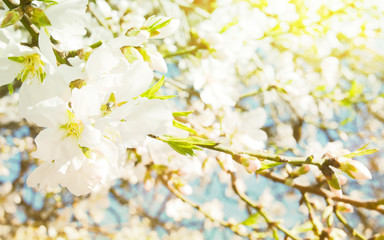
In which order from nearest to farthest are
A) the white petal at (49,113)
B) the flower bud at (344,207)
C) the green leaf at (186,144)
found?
the white petal at (49,113)
the green leaf at (186,144)
the flower bud at (344,207)

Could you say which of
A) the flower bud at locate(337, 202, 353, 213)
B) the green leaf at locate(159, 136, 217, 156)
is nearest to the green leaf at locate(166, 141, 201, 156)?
the green leaf at locate(159, 136, 217, 156)

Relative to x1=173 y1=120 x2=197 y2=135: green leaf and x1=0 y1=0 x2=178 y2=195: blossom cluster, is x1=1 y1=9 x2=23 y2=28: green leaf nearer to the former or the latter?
x1=0 y1=0 x2=178 y2=195: blossom cluster

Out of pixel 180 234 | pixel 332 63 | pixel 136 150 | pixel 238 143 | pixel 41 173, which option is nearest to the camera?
pixel 41 173

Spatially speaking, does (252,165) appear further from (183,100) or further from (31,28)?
(183,100)

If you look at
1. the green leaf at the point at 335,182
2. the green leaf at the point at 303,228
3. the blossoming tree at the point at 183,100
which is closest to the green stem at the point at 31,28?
the blossoming tree at the point at 183,100

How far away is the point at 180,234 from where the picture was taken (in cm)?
443

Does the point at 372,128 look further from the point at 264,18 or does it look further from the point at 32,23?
the point at 32,23

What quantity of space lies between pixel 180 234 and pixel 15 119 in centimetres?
Result: 247

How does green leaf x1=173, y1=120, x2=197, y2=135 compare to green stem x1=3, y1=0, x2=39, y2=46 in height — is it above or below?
below

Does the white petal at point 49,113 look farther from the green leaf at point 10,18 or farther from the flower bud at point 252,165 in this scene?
the flower bud at point 252,165

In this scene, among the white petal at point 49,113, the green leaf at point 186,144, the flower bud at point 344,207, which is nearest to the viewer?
the white petal at point 49,113

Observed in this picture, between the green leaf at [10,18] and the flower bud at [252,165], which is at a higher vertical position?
the green leaf at [10,18]

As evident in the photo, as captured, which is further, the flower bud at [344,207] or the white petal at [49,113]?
the flower bud at [344,207]

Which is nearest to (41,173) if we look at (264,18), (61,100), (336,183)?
(61,100)
